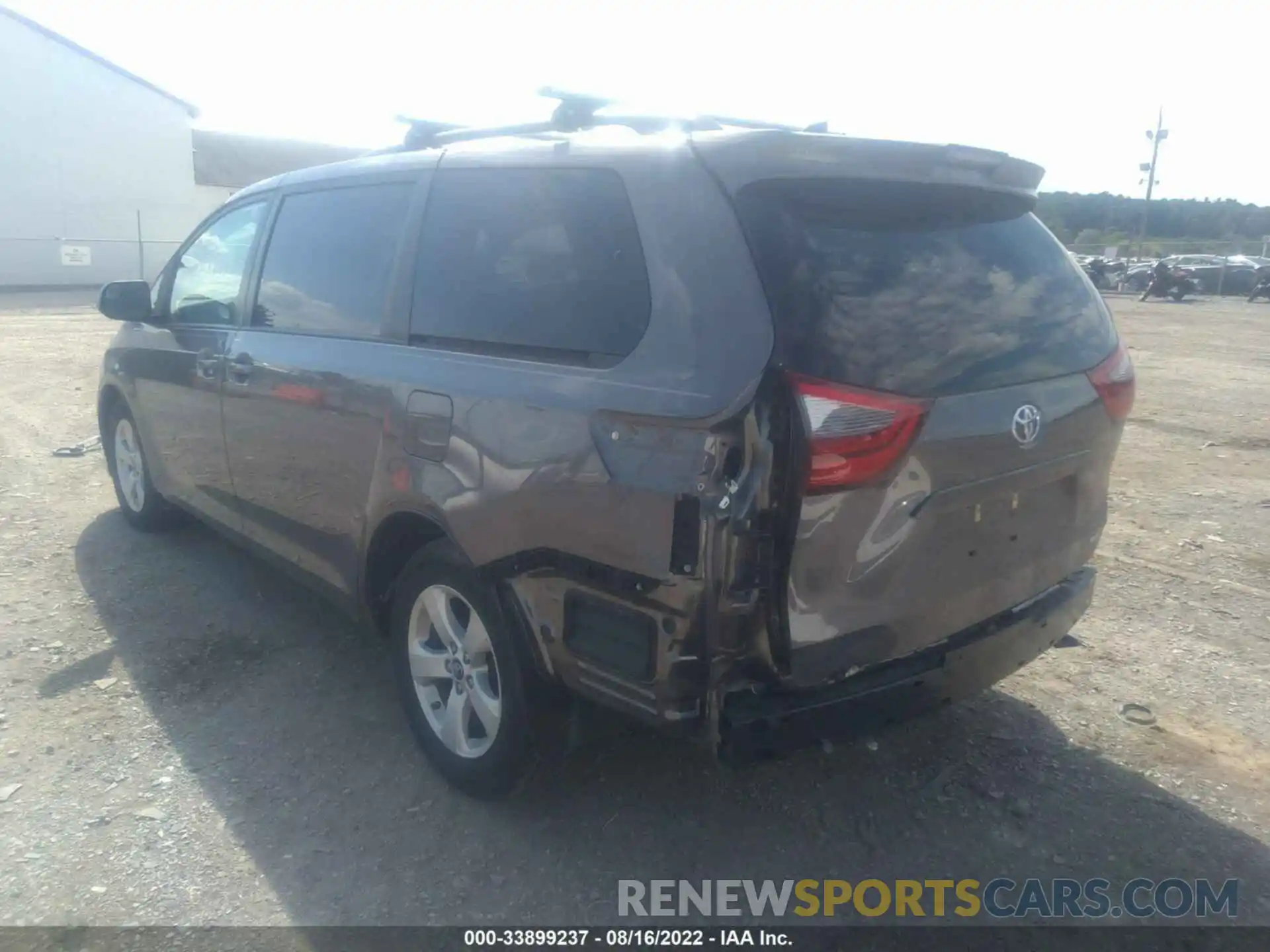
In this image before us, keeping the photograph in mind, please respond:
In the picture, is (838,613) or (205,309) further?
(205,309)

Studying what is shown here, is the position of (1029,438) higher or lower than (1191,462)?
higher

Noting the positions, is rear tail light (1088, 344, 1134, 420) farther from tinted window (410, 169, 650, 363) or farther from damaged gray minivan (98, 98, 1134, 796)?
tinted window (410, 169, 650, 363)

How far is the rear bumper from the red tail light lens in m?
0.56

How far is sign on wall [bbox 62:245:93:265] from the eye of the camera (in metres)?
31.1

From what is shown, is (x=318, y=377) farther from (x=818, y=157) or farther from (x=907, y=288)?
(x=907, y=288)

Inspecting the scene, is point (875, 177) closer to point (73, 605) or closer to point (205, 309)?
point (205, 309)

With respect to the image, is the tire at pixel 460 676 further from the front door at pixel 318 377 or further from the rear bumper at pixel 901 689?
the rear bumper at pixel 901 689

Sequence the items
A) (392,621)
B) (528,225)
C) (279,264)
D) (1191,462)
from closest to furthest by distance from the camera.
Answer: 1. (528,225)
2. (392,621)
3. (279,264)
4. (1191,462)

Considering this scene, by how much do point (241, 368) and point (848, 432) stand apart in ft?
9.21

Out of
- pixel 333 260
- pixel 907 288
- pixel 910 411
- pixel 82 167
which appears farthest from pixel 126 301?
pixel 82 167

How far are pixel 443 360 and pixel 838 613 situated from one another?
4.69 feet

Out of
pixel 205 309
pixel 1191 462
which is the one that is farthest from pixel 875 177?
pixel 1191 462

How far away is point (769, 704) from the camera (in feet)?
8.22

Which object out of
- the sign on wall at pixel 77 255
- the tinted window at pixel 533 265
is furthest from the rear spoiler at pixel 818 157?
the sign on wall at pixel 77 255
